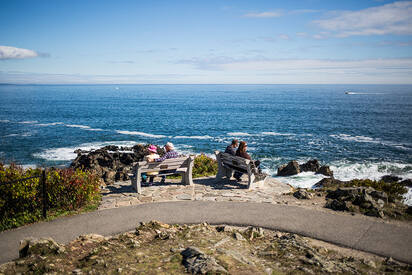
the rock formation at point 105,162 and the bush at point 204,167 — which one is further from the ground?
the bush at point 204,167

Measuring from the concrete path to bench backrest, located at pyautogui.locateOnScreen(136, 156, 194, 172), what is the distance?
5.17 feet

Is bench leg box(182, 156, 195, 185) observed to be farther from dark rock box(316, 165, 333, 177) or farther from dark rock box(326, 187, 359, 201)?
dark rock box(316, 165, 333, 177)

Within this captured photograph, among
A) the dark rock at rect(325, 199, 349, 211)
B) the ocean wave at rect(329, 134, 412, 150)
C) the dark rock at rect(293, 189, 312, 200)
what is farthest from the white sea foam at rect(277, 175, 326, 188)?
the ocean wave at rect(329, 134, 412, 150)

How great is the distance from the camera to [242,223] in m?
8.14

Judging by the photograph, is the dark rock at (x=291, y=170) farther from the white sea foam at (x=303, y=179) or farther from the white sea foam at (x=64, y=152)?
the white sea foam at (x=64, y=152)

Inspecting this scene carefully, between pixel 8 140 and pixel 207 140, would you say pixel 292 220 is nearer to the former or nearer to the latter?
pixel 207 140

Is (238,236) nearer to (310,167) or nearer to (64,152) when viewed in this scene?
(310,167)

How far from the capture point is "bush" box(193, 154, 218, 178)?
1428cm

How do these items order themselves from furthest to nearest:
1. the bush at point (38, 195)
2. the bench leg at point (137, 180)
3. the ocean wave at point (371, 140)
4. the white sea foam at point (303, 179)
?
the ocean wave at point (371, 140), the white sea foam at point (303, 179), the bench leg at point (137, 180), the bush at point (38, 195)

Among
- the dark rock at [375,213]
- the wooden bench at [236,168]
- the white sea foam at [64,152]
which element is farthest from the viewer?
the white sea foam at [64,152]

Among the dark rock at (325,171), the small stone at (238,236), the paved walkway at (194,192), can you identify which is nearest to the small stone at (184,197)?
the paved walkway at (194,192)

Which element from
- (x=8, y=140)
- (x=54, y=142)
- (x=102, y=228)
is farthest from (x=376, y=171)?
(x=8, y=140)

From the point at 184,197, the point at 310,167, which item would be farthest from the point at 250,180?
the point at 310,167

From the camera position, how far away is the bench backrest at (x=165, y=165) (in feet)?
34.6
